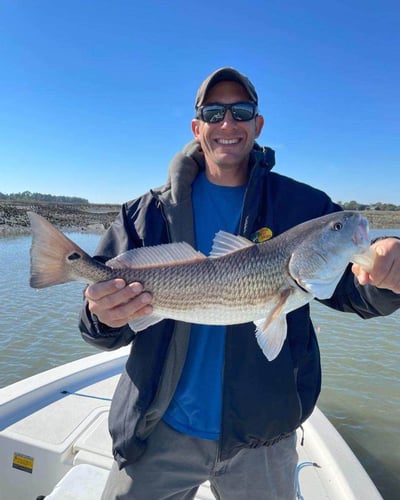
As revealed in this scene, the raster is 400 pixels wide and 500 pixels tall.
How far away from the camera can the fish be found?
2.44 meters

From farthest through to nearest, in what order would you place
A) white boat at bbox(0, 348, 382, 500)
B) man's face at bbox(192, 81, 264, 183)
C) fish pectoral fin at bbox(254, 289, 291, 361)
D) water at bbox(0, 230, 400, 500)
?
water at bbox(0, 230, 400, 500)
white boat at bbox(0, 348, 382, 500)
man's face at bbox(192, 81, 264, 183)
fish pectoral fin at bbox(254, 289, 291, 361)

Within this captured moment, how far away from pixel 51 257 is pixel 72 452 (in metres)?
2.45

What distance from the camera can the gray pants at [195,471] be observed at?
2.64 meters

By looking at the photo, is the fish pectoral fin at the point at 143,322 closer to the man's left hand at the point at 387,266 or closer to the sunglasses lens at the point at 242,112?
the man's left hand at the point at 387,266

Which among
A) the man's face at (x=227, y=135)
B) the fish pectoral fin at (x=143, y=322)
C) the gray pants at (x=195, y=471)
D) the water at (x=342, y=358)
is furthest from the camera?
the water at (x=342, y=358)

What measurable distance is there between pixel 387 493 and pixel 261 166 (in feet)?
16.3

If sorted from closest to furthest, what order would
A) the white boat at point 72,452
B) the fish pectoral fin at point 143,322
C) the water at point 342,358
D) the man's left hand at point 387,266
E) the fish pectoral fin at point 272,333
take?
the man's left hand at point 387,266, the fish pectoral fin at point 272,333, the fish pectoral fin at point 143,322, the white boat at point 72,452, the water at point 342,358

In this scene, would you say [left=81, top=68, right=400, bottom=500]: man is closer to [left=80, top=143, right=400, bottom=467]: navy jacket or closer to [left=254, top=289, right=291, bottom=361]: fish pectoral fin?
[left=80, top=143, right=400, bottom=467]: navy jacket

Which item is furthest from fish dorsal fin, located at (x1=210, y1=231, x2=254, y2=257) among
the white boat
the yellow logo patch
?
the white boat

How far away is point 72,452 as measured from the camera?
4.05 meters

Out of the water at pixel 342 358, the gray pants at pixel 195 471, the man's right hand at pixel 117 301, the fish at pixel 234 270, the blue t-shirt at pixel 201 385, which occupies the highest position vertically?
the fish at pixel 234 270

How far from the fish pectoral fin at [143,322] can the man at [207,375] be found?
0.03 meters

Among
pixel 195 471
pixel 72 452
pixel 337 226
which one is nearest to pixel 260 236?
pixel 337 226

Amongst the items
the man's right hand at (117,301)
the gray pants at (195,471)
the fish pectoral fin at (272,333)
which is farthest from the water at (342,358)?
the man's right hand at (117,301)
